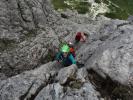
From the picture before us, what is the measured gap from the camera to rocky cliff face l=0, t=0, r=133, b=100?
21.1 meters

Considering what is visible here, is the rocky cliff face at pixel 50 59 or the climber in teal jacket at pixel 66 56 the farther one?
the climber in teal jacket at pixel 66 56

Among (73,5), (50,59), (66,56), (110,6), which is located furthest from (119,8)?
(66,56)

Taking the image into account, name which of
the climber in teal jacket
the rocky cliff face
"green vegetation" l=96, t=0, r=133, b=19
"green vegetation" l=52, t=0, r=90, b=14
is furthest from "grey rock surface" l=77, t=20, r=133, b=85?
"green vegetation" l=96, t=0, r=133, b=19

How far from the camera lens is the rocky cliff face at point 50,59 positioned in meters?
21.1

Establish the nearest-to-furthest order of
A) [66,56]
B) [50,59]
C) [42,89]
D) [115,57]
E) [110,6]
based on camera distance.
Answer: [42,89] → [115,57] → [66,56] → [50,59] → [110,6]

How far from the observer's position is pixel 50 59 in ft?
117

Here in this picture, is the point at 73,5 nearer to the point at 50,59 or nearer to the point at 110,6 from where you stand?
the point at 110,6

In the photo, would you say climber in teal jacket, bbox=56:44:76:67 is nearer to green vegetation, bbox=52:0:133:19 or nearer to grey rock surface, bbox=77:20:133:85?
grey rock surface, bbox=77:20:133:85

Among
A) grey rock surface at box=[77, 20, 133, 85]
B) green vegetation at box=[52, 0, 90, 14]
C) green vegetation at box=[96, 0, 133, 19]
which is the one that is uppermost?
grey rock surface at box=[77, 20, 133, 85]

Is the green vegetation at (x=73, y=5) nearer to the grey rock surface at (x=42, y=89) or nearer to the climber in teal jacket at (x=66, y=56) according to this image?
the climber in teal jacket at (x=66, y=56)

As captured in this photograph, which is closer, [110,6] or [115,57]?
[115,57]

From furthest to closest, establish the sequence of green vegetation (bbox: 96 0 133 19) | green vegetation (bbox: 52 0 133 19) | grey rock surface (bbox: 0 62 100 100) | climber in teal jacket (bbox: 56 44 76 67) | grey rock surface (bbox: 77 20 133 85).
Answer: green vegetation (bbox: 96 0 133 19)
green vegetation (bbox: 52 0 133 19)
climber in teal jacket (bbox: 56 44 76 67)
grey rock surface (bbox: 77 20 133 85)
grey rock surface (bbox: 0 62 100 100)

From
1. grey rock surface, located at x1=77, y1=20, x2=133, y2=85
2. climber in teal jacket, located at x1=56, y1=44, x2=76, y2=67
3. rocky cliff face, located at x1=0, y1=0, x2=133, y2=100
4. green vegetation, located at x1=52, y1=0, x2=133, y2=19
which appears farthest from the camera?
green vegetation, located at x1=52, y1=0, x2=133, y2=19

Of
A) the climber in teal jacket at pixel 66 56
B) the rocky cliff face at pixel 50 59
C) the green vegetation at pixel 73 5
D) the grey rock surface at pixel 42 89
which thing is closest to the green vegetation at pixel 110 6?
the green vegetation at pixel 73 5
